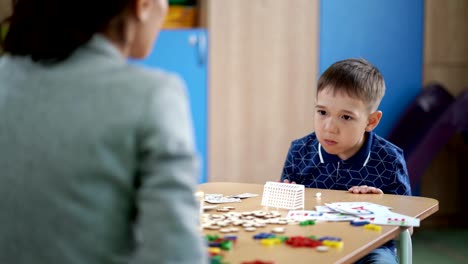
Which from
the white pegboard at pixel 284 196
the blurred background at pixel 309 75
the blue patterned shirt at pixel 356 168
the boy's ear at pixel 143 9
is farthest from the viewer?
the blurred background at pixel 309 75

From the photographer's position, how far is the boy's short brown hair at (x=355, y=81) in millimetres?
2291

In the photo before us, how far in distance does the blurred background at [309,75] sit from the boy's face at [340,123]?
4.72 feet

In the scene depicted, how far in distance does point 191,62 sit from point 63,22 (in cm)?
272

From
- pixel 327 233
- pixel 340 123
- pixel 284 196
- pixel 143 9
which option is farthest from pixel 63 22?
pixel 340 123

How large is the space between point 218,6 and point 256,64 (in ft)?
1.48

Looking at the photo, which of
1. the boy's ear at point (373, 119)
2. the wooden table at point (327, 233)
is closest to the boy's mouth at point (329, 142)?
the boy's ear at point (373, 119)

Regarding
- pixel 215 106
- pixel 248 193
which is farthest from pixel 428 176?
pixel 248 193

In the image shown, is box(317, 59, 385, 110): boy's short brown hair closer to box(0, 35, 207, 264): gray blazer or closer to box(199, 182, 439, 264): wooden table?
box(199, 182, 439, 264): wooden table

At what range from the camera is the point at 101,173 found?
→ 896 millimetres

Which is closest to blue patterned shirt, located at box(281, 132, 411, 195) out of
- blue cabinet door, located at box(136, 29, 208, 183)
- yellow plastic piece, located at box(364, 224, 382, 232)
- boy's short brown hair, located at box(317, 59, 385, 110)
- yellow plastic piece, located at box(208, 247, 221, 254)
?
boy's short brown hair, located at box(317, 59, 385, 110)

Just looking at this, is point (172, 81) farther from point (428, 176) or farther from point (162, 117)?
point (428, 176)

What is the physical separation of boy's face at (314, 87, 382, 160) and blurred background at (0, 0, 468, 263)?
1437 millimetres

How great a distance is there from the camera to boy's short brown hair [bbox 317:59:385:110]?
229 centimetres

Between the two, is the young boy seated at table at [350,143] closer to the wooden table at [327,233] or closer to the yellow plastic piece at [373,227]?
A: the wooden table at [327,233]
